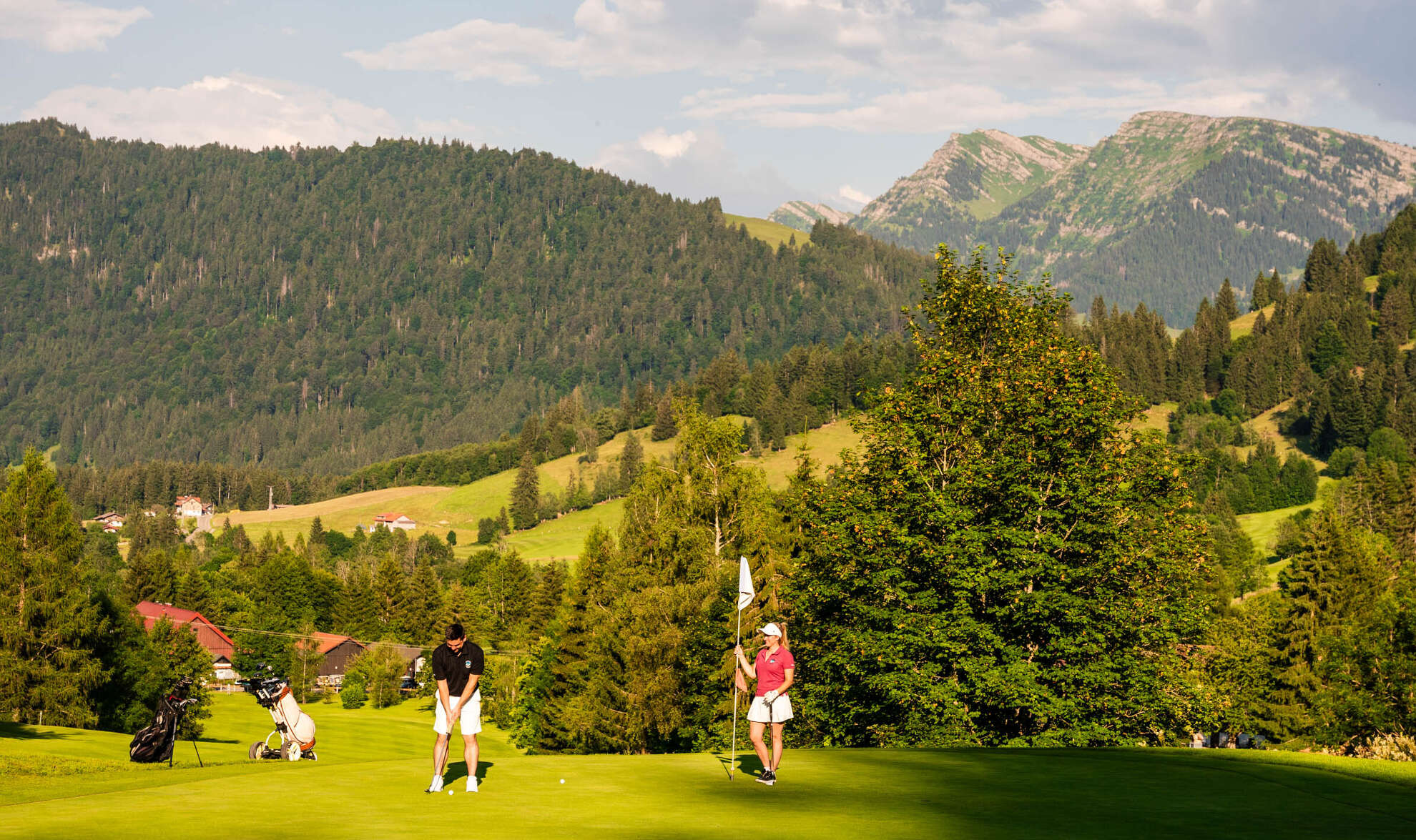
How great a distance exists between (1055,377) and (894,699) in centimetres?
1262

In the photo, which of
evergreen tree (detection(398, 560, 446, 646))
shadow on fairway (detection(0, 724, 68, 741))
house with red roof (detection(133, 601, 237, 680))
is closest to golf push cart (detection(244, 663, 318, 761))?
shadow on fairway (detection(0, 724, 68, 741))

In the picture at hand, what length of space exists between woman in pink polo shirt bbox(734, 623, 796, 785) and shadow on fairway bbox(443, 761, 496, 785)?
184 inches

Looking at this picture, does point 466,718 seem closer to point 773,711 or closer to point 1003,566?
point 773,711

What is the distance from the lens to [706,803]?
16719mm

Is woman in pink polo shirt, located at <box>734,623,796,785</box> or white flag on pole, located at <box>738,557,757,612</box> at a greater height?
white flag on pole, located at <box>738,557,757,612</box>

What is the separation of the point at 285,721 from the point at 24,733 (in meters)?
26.3

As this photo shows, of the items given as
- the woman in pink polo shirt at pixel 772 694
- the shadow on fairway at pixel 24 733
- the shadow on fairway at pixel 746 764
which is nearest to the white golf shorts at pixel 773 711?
the woman in pink polo shirt at pixel 772 694

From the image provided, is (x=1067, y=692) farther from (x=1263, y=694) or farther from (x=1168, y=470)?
(x=1263, y=694)

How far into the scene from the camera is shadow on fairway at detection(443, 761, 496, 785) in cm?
1909

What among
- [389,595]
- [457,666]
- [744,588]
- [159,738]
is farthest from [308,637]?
[457,666]

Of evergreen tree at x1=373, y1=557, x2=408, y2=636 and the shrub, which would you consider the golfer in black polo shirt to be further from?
evergreen tree at x1=373, y1=557, x2=408, y2=636

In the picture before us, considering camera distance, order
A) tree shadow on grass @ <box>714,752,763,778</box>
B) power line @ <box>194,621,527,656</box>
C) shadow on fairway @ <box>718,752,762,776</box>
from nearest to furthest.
→ tree shadow on grass @ <box>714,752,763,778</box> < shadow on fairway @ <box>718,752,762,776</box> < power line @ <box>194,621,527,656</box>

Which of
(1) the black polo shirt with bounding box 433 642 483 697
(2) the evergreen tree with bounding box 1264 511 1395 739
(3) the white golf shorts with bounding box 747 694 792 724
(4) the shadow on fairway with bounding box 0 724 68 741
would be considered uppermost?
(1) the black polo shirt with bounding box 433 642 483 697

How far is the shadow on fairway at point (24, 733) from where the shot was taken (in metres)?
41.3
